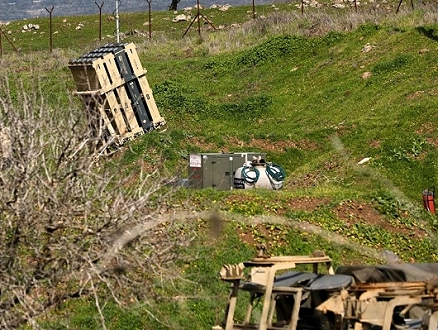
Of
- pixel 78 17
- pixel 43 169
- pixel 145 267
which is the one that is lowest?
pixel 78 17

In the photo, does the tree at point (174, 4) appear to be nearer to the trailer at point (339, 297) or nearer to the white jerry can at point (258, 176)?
the white jerry can at point (258, 176)

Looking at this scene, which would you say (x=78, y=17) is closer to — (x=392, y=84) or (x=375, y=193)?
(x=392, y=84)

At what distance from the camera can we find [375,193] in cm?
2061

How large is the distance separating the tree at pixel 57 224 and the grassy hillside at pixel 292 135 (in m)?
0.94

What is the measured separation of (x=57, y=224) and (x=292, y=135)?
15.7 meters

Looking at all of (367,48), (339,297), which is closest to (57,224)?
(339,297)

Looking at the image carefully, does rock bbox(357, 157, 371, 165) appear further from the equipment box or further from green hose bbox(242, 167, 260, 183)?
the equipment box

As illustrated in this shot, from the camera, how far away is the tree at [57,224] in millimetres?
11977

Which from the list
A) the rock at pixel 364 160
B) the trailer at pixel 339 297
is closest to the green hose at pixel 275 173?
the rock at pixel 364 160

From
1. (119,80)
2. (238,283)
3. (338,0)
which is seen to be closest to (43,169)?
(238,283)

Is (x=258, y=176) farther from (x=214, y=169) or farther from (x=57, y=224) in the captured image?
(x=57, y=224)

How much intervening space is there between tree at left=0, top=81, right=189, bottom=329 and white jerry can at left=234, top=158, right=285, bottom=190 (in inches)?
379

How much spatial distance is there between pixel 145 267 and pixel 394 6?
3833cm

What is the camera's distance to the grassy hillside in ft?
57.6
